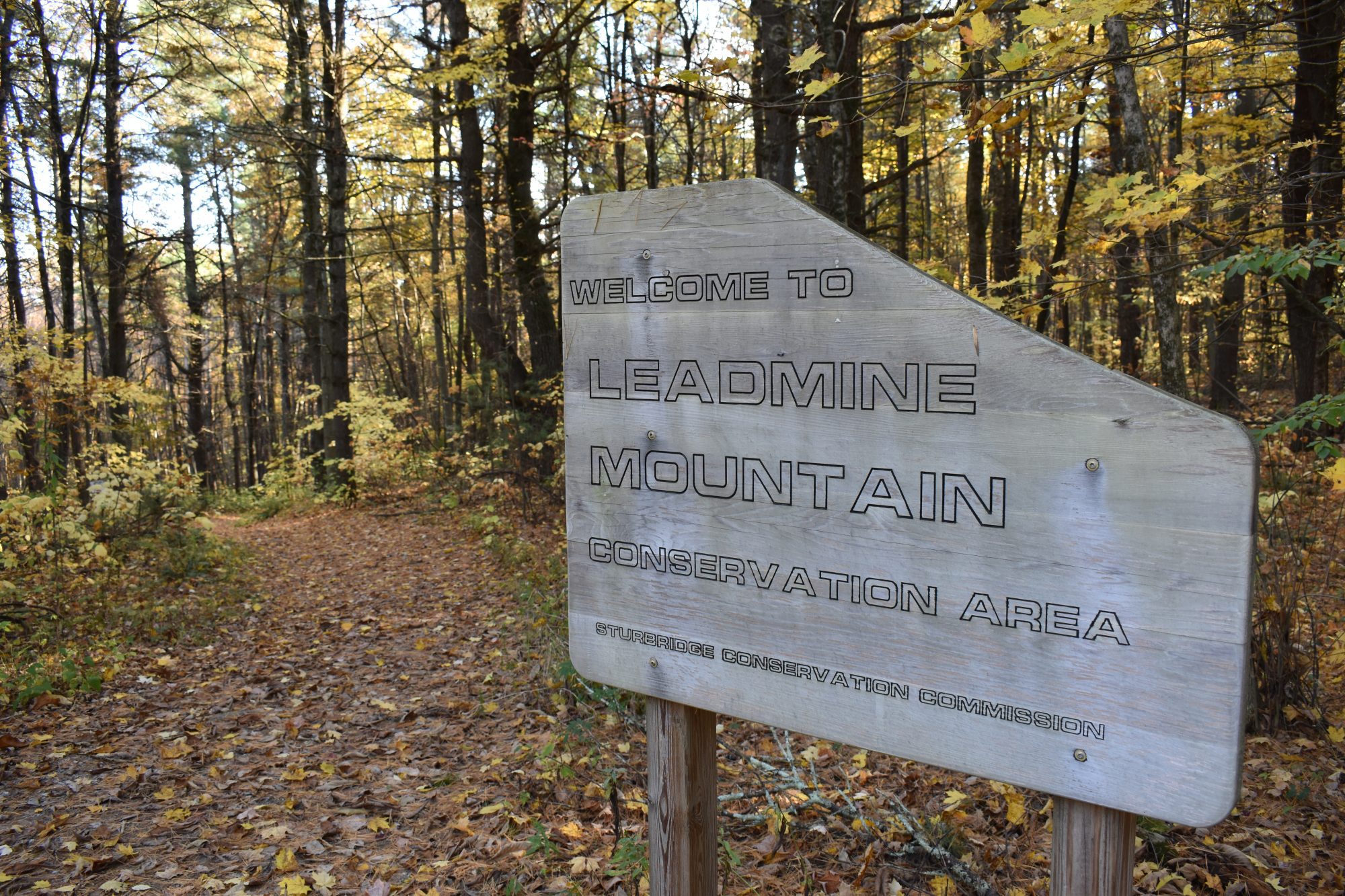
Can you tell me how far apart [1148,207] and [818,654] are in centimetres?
296

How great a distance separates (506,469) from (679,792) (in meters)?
9.50

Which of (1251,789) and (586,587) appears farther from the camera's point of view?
(1251,789)

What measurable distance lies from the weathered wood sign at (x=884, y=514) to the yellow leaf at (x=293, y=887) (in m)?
1.91

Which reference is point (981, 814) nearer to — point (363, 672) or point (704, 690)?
point (704, 690)

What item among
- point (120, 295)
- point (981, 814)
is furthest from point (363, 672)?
point (120, 295)

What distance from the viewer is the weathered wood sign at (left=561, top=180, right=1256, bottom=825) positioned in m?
1.42

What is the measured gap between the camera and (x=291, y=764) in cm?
452

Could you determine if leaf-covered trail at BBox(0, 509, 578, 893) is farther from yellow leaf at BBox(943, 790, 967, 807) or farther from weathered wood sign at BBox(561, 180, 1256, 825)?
weathered wood sign at BBox(561, 180, 1256, 825)

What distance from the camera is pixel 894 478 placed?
1.72m

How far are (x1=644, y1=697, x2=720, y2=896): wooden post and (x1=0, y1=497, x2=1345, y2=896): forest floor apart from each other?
86 centimetres

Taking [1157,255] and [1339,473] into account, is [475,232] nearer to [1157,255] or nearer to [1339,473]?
[1157,255]

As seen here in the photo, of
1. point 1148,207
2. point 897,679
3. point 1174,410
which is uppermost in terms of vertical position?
point 1148,207

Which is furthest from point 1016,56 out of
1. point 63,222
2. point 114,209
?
point 114,209

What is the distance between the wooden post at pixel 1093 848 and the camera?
5.16ft
